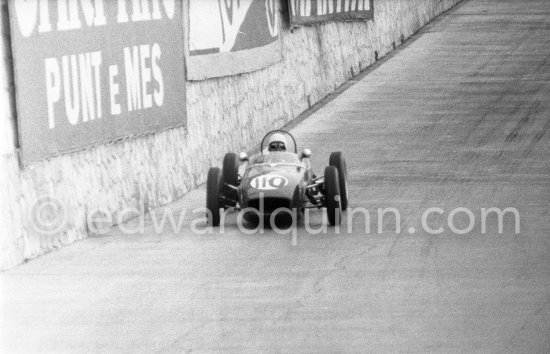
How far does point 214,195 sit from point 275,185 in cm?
86

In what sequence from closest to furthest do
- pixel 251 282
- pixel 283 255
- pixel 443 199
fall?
pixel 251 282, pixel 283 255, pixel 443 199

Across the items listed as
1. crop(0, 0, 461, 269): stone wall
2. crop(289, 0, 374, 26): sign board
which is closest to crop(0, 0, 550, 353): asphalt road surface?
crop(0, 0, 461, 269): stone wall

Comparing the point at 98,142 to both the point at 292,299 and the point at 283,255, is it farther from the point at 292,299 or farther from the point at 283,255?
the point at 292,299

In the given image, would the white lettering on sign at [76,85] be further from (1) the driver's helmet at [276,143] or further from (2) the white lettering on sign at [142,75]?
(1) the driver's helmet at [276,143]

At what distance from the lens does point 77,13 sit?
48.0 feet

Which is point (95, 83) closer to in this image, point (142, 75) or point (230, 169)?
point (142, 75)

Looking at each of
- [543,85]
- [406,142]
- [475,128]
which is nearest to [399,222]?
[406,142]

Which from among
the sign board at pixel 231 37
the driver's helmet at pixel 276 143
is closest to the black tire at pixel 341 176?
the driver's helmet at pixel 276 143

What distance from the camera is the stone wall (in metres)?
13.3

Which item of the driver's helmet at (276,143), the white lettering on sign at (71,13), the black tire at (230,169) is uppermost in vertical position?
the white lettering on sign at (71,13)

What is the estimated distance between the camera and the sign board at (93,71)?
1352cm

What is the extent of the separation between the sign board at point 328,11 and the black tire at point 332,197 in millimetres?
10254

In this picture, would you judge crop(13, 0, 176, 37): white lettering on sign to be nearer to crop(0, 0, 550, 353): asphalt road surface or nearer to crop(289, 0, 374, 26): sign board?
crop(0, 0, 550, 353): asphalt road surface

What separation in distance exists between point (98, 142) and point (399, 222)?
13.1 feet
